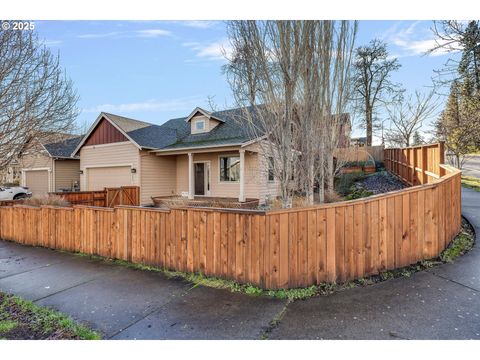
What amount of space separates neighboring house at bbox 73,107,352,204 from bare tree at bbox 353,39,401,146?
43.4ft

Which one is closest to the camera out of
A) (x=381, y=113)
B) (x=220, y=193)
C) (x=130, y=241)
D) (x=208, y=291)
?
(x=208, y=291)

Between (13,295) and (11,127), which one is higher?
(11,127)

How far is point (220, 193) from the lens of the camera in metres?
13.4

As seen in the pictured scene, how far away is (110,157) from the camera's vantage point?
47.3 ft

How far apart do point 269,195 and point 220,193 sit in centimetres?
248

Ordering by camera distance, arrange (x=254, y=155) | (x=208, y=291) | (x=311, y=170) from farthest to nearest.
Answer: (x=254, y=155) → (x=311, y=170) → (x=208, y=291)

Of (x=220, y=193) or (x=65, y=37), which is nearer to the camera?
(x=65, y=37)

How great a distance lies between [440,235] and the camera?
14.0ft

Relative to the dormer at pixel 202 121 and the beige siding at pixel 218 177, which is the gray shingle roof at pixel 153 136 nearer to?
the beige siding at pixel 218 177

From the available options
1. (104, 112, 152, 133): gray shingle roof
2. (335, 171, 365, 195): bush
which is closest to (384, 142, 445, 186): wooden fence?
(335, 171, 365, 195): bush

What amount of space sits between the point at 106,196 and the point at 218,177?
535 centimetres

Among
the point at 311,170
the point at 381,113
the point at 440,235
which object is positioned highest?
the point at 381,113

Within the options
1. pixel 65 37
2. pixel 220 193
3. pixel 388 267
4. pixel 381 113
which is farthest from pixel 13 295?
pixel 381 113

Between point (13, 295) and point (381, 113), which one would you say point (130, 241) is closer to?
point (13, 295)
